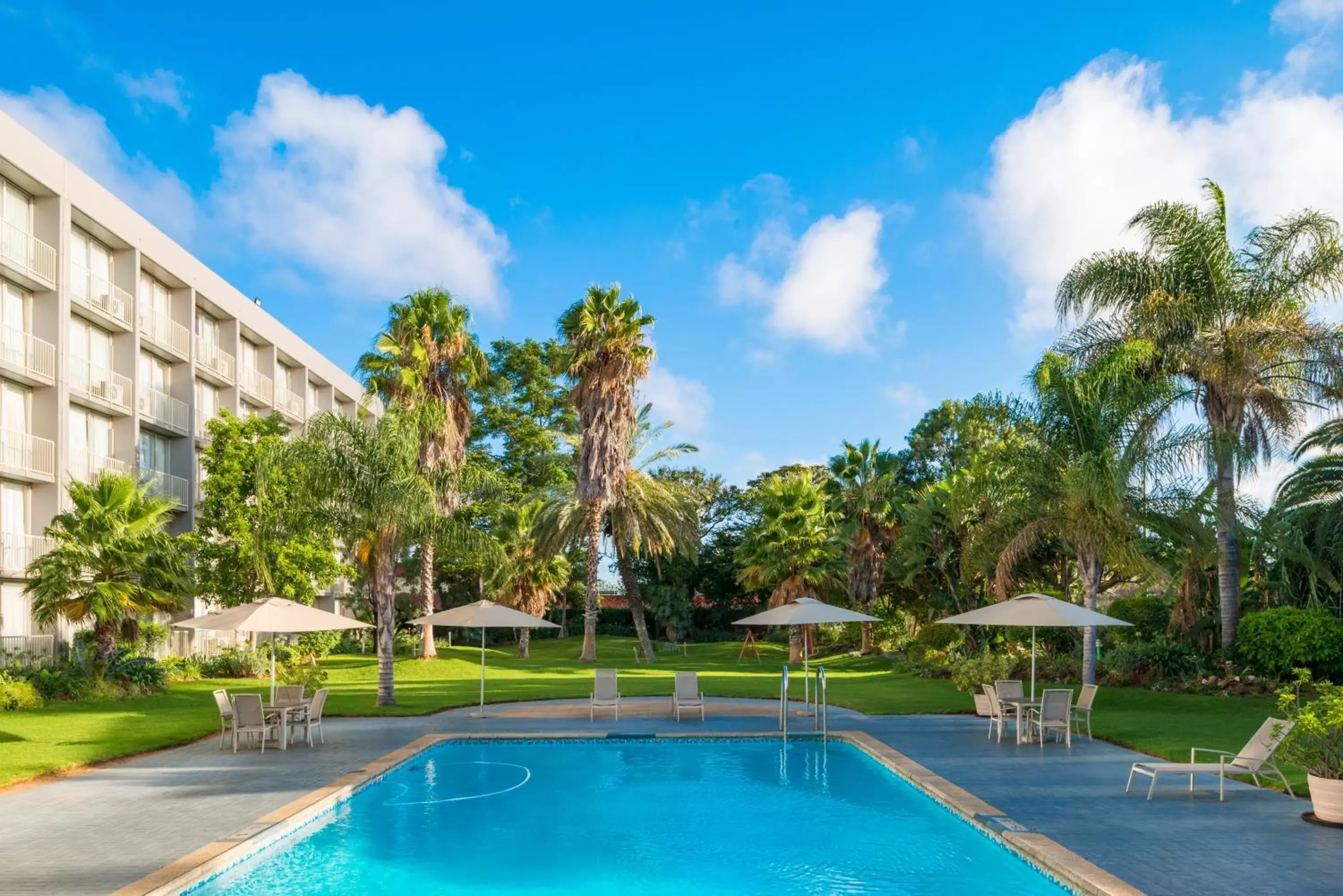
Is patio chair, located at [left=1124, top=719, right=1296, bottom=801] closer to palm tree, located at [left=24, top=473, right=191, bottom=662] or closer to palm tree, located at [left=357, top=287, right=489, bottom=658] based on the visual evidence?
palm tree, located at [left=24, top=473, right=191, bottom=662]

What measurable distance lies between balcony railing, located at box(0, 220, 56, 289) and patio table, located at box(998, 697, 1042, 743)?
80.3 feet

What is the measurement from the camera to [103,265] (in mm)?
30359

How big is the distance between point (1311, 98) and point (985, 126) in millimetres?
6120

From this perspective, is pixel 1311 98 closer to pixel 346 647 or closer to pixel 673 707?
pixel 673 707

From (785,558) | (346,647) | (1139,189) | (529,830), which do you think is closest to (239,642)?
(346,647)

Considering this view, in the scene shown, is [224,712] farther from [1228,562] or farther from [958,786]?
[1228,562]

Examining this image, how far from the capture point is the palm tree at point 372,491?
20.4 metres

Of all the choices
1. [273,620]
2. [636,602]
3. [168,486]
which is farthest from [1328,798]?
[168,486]

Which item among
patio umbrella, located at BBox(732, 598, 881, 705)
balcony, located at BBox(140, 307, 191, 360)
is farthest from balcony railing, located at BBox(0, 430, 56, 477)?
patio umbrella, located at BBox(732, 598, 881, 705)

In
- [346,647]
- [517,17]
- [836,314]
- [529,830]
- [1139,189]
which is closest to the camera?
[529,830]

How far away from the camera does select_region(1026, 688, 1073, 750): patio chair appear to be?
15.3 meters

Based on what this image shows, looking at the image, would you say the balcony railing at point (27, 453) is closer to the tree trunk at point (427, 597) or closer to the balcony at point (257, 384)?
the tree trunk at point (427, 597)

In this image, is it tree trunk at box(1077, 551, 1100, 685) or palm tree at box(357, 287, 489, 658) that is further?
palm tree at box(357, 287, 489, 658)

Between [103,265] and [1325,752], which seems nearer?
[1325,752]
